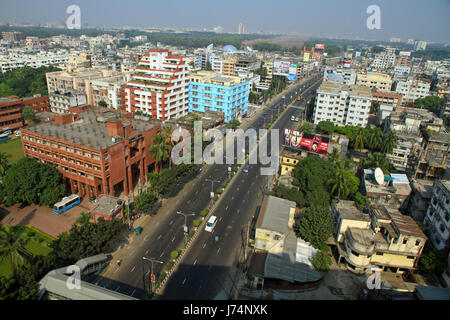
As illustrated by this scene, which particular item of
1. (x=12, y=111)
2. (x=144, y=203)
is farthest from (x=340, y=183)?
(x=12, y=111)

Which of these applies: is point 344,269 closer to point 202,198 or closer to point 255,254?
point 255,254

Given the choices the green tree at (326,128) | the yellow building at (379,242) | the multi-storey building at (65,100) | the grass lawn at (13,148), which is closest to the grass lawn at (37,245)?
the grass lawn at (13,148)

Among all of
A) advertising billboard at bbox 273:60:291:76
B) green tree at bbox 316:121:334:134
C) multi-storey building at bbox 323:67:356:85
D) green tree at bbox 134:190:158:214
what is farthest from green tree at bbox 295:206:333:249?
advertising billboard at bbox 273:60:291:76

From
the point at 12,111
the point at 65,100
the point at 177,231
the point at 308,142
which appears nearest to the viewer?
the point at 177,231

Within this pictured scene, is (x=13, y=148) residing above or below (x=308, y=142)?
below

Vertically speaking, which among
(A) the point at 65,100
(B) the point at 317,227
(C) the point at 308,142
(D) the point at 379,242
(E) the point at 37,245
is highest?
(C) the point at 308,142

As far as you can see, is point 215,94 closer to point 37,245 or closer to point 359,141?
point 359,141

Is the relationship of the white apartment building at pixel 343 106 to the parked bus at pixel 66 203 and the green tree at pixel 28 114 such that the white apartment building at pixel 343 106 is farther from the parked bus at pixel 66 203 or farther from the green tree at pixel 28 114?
the green tree at pixel 28 114
